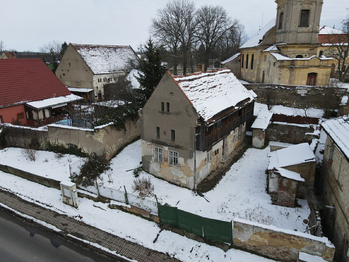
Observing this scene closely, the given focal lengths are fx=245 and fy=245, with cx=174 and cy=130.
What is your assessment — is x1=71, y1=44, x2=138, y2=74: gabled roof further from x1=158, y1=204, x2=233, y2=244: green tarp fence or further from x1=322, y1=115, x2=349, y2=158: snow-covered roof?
x1=322, y1=115, x2=349, y2=158: snow-covered roof

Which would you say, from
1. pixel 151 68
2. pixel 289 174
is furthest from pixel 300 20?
pixel 289 174

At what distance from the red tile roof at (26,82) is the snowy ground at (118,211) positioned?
22.9ft

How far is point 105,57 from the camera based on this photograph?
40500 mm

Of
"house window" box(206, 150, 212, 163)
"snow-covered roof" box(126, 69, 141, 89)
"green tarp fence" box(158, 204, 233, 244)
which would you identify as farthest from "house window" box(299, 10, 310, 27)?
"green tarp fence" box(158, 204, 233, 244)

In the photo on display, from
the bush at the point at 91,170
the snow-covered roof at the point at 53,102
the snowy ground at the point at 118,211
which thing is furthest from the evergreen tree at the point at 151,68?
the snow-covered roof at the point at 53,102

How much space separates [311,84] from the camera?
29.5 meters

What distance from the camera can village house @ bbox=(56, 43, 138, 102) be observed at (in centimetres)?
3728

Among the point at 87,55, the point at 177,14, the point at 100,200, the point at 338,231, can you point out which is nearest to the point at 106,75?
the point at 87,55

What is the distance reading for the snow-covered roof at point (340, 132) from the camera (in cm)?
1065

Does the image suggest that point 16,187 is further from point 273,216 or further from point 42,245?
point 273,216

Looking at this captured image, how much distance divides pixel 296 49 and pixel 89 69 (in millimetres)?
28740

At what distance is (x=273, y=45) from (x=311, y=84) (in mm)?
7441

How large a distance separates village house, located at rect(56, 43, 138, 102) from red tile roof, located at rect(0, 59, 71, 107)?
6.40 meters

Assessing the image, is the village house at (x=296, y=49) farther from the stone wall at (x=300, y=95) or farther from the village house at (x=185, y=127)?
the village house at (x=185, y=127)
